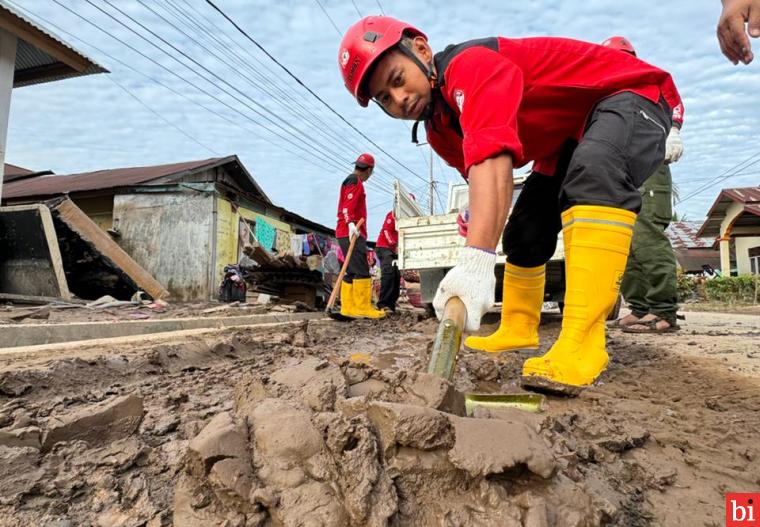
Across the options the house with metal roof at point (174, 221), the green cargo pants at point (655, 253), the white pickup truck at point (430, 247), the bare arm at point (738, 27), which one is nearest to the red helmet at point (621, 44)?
the green cargo pants at point (655, 253)

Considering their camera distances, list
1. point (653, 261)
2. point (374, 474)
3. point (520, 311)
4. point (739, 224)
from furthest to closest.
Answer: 1. point (739, 224)
2. point (653, 261)
3. point (520, 311)
4. point (374, 474)

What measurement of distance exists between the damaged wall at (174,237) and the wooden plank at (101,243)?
411 centimetres

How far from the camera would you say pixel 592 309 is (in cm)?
193

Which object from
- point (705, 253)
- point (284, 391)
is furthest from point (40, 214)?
point (705, 253)

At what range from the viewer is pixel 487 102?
177cm

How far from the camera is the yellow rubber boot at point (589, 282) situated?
6.29 feet

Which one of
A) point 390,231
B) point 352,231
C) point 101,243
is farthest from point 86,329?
point 101,243

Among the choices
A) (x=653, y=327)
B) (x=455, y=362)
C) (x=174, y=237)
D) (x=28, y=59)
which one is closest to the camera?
(x=455, y=362)

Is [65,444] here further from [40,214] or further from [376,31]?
[40,214]

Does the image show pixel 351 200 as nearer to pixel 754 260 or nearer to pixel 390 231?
pixel 390 231

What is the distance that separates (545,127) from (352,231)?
500cm

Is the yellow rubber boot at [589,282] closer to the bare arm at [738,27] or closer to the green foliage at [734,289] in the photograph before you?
the bare arm at [738,27]

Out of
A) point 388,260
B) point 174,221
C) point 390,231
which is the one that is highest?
point 174,221

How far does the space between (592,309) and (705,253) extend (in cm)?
3504
